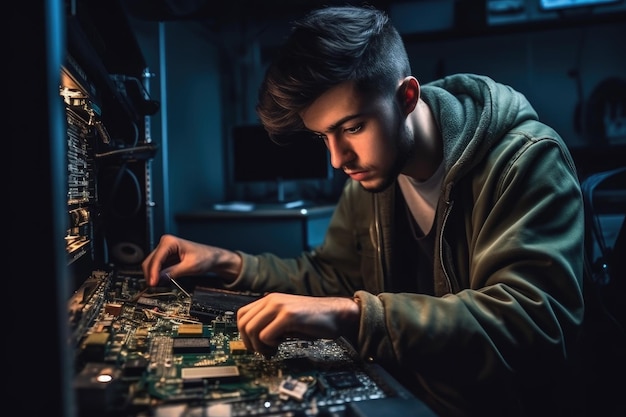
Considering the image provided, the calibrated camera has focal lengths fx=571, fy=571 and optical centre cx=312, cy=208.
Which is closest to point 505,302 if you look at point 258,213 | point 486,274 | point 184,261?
point 486,274

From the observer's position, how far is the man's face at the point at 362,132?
1081mm

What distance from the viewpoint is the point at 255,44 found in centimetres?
324

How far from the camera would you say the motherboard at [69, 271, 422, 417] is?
615 millimetres

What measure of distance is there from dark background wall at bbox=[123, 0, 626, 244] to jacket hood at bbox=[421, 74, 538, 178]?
1403 millimetres

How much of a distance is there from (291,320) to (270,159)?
2262 millimetres

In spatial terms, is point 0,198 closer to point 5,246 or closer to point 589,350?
point 5,246

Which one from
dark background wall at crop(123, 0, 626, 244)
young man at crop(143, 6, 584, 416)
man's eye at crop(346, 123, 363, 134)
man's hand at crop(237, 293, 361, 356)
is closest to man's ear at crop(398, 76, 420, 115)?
young man at crop(143, 6, 584, 416)

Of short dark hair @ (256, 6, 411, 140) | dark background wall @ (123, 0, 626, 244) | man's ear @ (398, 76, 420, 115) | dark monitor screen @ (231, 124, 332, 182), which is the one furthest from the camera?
dark monitor screen @ (231, 124, 332, 182)

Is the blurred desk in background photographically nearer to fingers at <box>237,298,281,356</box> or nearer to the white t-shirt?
the white t-shirt

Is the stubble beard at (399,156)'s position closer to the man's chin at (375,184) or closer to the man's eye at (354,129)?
the man's chin at (375,184)

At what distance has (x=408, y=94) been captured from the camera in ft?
3.98

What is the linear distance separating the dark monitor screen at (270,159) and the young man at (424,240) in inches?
52.5

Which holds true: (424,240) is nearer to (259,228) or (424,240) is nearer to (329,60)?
(329,60)

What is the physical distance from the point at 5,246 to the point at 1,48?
0.15 metres
